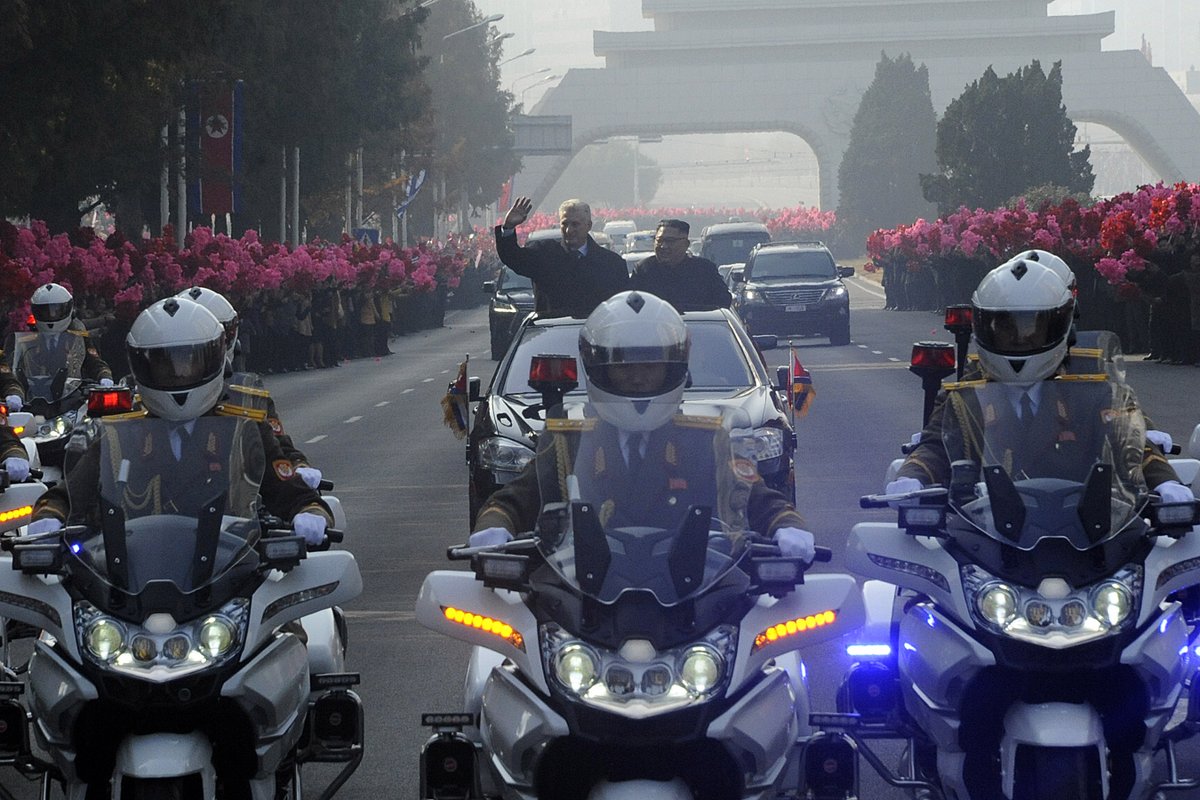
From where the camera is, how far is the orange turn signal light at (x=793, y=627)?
5.68 meters

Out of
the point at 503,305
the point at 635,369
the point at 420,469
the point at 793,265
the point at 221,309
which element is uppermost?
the point at 635,369

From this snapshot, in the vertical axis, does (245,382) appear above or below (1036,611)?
→ above

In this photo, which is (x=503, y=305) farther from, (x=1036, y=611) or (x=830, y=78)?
(x=830, y=78)

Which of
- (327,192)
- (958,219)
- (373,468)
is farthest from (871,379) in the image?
(327,192)

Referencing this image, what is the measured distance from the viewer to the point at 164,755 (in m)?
5.84

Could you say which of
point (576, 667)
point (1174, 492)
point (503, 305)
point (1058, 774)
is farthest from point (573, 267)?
point (503, 305)

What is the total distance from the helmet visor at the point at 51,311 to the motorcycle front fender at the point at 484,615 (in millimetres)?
9408

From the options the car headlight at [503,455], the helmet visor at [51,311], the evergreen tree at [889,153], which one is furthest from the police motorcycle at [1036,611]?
the evergreen tree at [889,153]

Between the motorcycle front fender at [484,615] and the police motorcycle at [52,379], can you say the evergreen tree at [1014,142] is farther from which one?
the motorcycle front fender at [484,615]

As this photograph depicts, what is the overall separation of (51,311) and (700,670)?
33.5ft

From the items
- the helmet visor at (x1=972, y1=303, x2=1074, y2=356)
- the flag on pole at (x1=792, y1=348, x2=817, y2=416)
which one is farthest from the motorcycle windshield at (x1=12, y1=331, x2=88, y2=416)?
the helmet visor at (x1=972, y1=303, x2=1074, y2=356)

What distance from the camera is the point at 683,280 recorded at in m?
15.5

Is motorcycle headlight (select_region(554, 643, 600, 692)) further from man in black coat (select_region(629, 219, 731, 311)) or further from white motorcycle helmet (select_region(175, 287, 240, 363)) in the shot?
man in black coat (select_region(629, 219, 731, 311))

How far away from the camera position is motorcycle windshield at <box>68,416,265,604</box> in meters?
6.04
